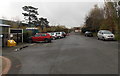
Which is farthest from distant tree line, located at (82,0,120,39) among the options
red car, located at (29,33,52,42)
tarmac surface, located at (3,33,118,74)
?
tarmac surface, located at (3,33,118,74)

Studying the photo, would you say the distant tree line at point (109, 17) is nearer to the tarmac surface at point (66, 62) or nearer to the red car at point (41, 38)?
the red car at point (41, 38)

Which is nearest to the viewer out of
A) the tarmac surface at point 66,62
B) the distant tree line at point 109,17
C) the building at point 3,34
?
the tarmac surface at point 66,62

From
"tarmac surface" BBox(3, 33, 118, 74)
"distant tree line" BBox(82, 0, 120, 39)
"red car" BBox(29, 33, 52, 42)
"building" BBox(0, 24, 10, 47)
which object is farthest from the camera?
"distant tree line" BBox(82, 0, 120, 39)

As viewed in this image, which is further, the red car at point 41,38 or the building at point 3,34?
the red car at point 41,38

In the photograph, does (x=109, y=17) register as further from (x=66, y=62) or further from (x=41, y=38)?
(x=66, y=62)

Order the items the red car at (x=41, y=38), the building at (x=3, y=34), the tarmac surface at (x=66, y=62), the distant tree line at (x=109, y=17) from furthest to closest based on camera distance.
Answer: the distant tree line at (x=109, y=17), the red car at (x=41, y=38), the building at (x=3, y=34), the tarmac surface at (x=66, y=62)

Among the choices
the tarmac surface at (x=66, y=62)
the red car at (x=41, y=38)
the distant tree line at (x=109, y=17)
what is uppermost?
the distant tree line at (x=109, y=17)

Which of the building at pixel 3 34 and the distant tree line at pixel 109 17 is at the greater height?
the distant tree line at pixel 109 17

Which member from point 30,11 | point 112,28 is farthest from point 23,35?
point 30,11

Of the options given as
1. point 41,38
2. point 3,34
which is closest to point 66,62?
point 3,34

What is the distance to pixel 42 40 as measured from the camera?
2077cm

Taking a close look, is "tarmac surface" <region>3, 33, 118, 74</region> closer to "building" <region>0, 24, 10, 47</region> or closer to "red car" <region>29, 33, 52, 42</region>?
"building" <region>0, 24, 10, 47</region>

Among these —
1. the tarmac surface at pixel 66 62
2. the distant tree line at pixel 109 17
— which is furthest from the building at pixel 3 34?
the distant tree line at pixel 109 17

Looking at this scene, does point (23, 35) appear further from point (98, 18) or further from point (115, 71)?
point (98, 18)
